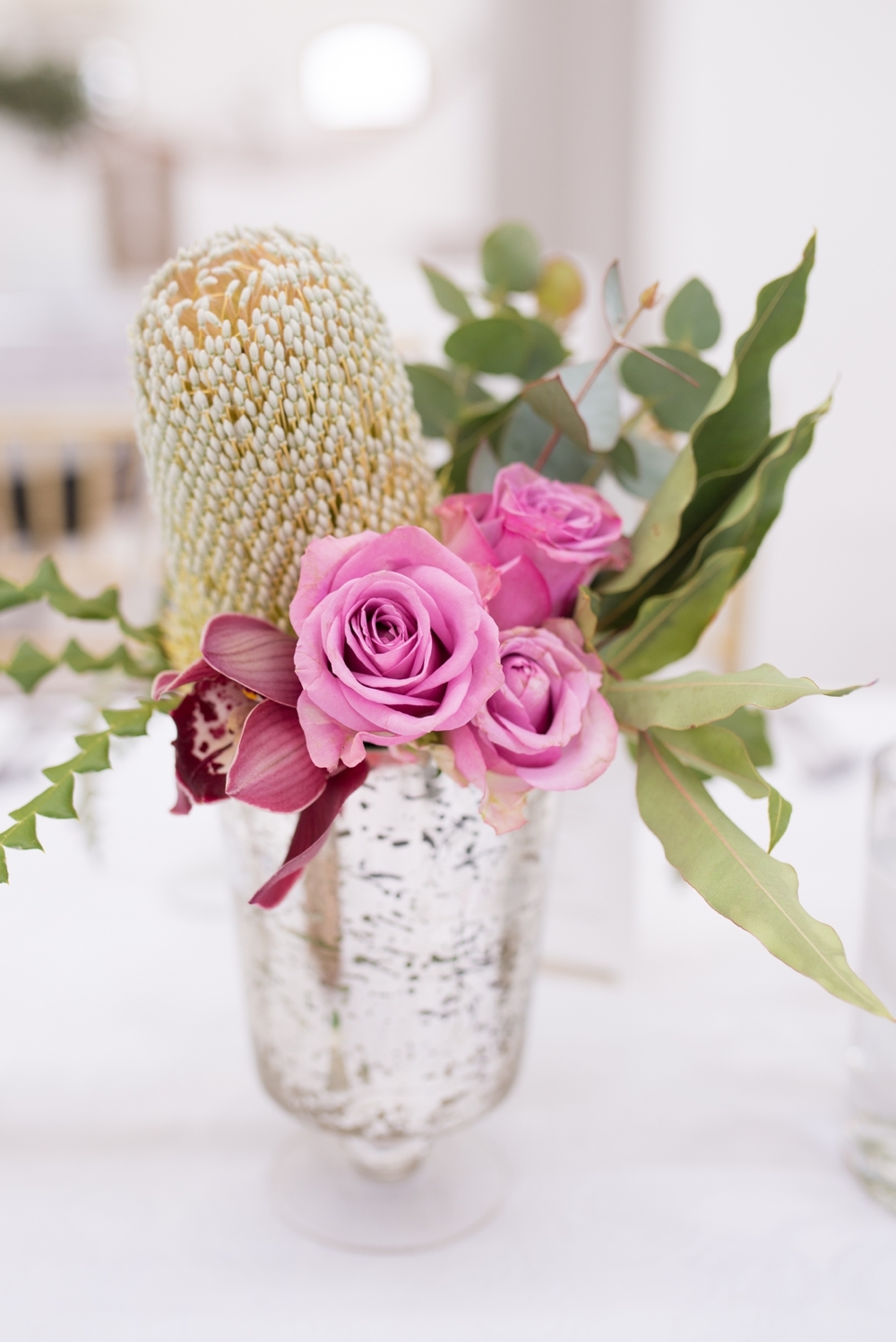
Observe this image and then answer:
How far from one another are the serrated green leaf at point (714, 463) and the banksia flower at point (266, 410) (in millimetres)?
82

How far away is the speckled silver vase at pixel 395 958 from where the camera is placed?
0.33m

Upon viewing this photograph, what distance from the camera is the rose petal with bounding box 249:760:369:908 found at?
296 mm

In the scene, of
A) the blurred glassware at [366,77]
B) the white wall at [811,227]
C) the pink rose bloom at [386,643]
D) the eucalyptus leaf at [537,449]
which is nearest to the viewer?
the pink rose bloom at [386,643]

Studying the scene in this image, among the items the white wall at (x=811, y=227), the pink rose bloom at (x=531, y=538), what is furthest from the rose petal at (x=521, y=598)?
the white wall at (x=811, y=227)

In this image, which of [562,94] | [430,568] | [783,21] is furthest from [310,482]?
[562,94]

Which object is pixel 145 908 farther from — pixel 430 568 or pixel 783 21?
pixel 783 21

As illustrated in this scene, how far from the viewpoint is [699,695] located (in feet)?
0.98

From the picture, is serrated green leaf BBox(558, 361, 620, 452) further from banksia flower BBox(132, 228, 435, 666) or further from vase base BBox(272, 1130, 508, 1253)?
vase base BBox(272, 1130, 508, 1253)

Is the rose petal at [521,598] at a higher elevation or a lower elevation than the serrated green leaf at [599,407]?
lower

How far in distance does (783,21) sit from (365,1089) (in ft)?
8.06

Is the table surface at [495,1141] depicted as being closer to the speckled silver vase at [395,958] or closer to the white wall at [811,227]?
the speckled silver vase at [395,958]

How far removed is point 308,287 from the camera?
11.6 inches

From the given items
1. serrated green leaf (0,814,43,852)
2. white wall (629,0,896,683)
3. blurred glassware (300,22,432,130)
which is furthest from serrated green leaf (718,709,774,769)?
blurred glassware (300,22,432,130)

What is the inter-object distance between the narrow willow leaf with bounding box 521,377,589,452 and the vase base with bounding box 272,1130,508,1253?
0.86 feet
